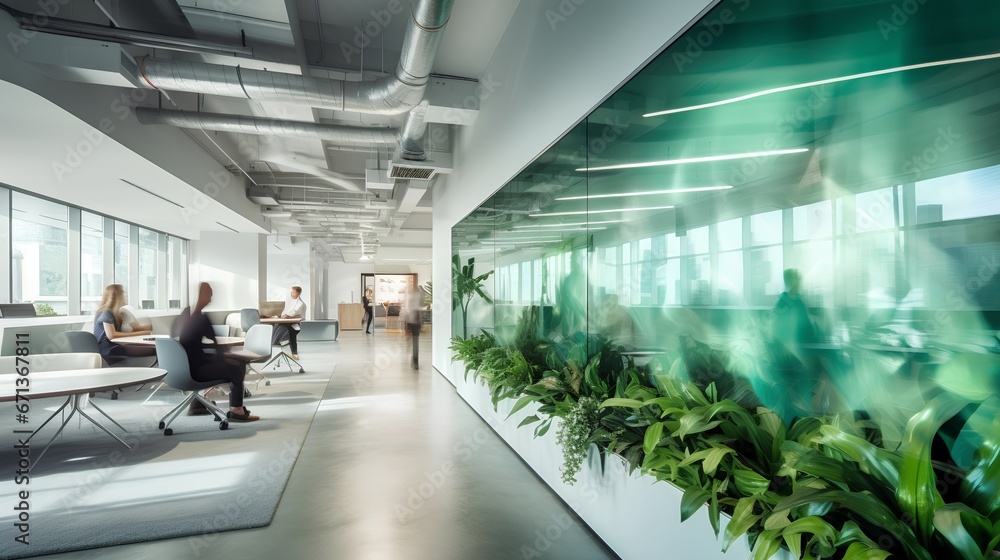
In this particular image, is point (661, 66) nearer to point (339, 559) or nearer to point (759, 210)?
point (759, 210)

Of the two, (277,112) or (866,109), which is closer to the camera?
(866,109)

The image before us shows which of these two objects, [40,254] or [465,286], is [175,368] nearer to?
[465,286]

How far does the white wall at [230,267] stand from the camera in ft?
40.6

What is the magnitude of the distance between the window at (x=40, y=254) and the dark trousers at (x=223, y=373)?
5.07 metres

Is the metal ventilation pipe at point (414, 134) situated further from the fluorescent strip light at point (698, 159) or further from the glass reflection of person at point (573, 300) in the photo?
the fluorescent strip light at point (698, 159)

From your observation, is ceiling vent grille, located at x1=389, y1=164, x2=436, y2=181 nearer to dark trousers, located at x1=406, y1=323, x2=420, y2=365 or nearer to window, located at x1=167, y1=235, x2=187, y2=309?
dark trousers, located at x1=406, y1=323, x2=420, y2=365

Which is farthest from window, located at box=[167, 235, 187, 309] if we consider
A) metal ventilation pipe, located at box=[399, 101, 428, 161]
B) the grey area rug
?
metal ventilation pipe, located at box=[399, 101, 428, 161]

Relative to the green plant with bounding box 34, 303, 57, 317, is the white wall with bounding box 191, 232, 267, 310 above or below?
above

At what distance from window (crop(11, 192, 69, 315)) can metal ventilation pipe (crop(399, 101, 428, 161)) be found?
6290 millimetres

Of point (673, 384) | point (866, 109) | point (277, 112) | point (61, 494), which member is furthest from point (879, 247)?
point (277, 112)

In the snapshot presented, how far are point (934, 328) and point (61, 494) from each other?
4718 millimetres

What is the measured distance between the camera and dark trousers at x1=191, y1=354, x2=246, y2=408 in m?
4.56

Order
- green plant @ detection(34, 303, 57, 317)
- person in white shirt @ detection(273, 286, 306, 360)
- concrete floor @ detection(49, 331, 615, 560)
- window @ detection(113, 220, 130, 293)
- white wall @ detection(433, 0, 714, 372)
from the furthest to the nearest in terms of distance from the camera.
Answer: window @ detection(113, 220, 130, 293)
person in white shirt @ detection(273, 286, 306, 360)
green plant @ detection(34, 303, 57, 317)
concrete floor @ detection(49, 331, 615, 560)
white wall @ detection(433, 0, 714, 372)

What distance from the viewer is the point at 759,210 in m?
1.70
